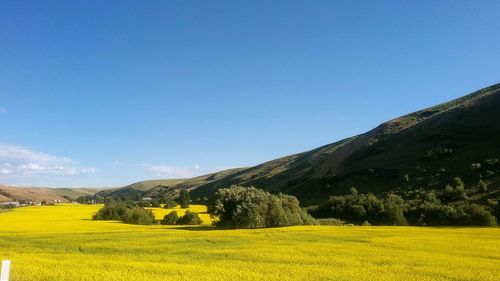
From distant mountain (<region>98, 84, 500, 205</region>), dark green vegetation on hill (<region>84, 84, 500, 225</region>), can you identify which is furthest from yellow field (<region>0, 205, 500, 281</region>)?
distant mountain (<region>98, 84, 500, 205</region>)

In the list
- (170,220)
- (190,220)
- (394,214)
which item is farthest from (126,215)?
(394,214)

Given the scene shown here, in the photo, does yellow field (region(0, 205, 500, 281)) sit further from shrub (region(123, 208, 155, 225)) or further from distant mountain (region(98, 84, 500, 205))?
distant mountain (region(98, 84, 500, 205))

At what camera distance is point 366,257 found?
2162 centimetres

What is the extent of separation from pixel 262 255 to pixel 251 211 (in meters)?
19.6

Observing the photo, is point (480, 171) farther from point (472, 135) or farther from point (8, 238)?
point (8, 238)

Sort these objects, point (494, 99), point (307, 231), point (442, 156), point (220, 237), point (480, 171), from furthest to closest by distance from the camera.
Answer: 1. point (494, 99)
2. point (442, 156)
3. point (480, 171)
4. point (307, 231)
5. point (220, 237)

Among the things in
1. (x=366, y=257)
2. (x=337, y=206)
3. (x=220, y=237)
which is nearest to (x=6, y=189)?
(x=337, y=206)

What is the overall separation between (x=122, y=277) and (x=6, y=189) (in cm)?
18934

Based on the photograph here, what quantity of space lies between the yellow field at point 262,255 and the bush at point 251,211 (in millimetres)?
8673

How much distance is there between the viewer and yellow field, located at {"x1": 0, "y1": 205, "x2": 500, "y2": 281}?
17.1 metres

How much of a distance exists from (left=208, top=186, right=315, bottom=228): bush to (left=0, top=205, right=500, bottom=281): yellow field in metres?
8.67

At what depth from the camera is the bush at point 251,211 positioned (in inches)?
1657

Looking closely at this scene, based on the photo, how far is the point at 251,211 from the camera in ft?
137

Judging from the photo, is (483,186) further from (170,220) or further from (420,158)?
(170,220)
